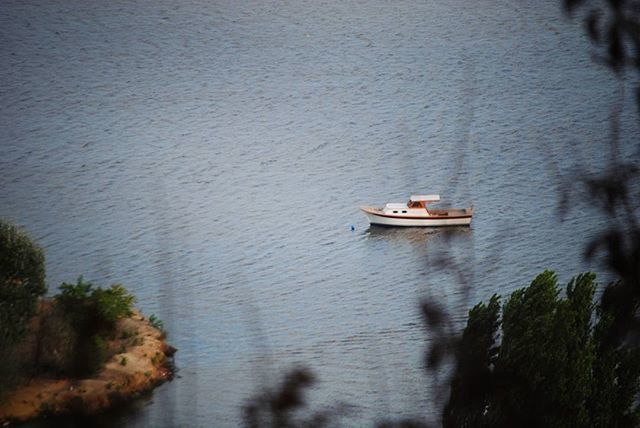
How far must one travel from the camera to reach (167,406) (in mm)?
1463

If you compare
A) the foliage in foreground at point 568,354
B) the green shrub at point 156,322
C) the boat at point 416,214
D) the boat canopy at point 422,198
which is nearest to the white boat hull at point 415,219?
the boat at point 416,214

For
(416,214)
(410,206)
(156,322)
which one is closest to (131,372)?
(156,322)

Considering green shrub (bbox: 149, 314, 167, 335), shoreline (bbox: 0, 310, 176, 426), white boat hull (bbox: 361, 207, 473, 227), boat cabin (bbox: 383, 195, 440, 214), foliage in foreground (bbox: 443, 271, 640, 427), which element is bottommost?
foliage in foreground (bbox: 443, 271, 640, 427)

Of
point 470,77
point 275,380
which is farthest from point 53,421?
point 470,77

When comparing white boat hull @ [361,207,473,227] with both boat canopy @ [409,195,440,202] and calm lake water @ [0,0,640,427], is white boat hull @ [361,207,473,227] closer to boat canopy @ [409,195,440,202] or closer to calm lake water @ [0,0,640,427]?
calm lake water @ [0,0,640,427]

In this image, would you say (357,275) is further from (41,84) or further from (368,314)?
(41,84)

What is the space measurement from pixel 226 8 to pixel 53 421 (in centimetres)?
2686

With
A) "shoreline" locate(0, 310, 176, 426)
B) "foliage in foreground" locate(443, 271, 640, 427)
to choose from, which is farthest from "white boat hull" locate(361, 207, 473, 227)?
"foliage in foreground" locate(443, 271, 640, 427)

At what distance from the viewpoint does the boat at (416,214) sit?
2204cm

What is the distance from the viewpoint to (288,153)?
22969 mm

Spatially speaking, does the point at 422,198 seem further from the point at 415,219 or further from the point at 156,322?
the point at 156,322

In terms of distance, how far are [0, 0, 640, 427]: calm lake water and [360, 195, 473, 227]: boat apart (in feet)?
0.88

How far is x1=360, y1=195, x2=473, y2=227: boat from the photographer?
2204 cm

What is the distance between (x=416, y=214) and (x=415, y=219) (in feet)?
0.39
